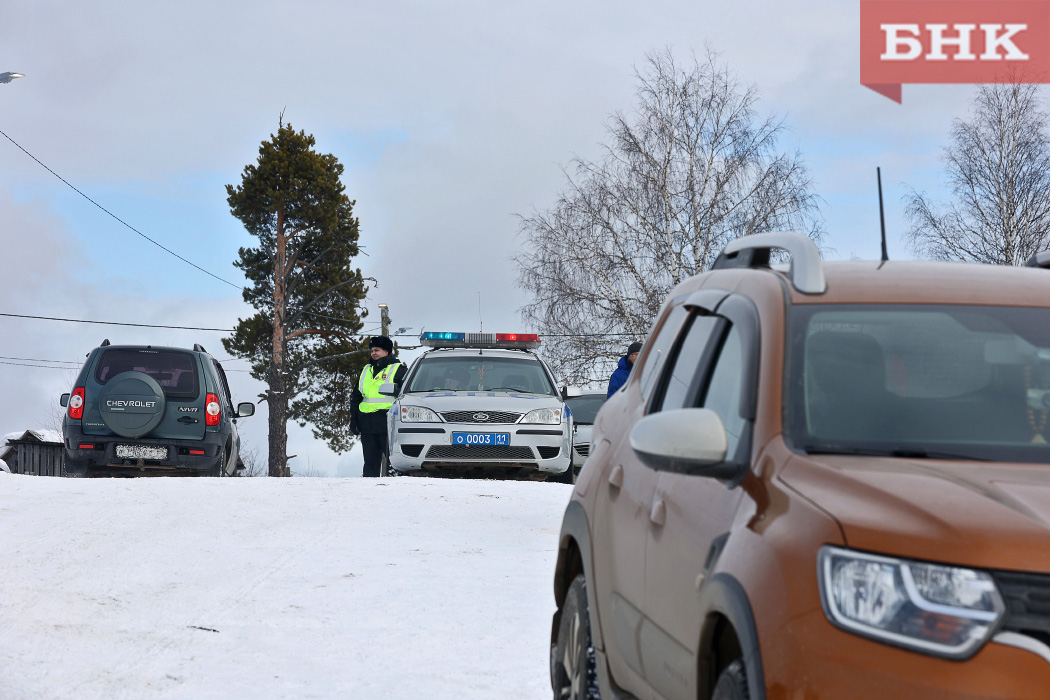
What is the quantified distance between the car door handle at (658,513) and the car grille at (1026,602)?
1069 millimetres

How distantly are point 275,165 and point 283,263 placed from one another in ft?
11.6

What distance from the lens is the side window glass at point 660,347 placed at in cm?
384

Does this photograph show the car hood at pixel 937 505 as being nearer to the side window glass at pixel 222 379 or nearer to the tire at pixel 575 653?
the tire at pixel 575 653

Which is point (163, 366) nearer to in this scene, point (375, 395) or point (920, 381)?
point (375, 395)

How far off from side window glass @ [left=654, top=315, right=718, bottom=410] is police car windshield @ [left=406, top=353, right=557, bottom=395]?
34.9 feet

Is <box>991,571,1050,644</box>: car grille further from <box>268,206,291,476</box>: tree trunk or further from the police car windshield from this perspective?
<box>268,206,291,476</box>: tree trunk

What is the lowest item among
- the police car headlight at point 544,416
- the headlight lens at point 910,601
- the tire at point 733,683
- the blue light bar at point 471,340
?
the police car headlight at point 544,416

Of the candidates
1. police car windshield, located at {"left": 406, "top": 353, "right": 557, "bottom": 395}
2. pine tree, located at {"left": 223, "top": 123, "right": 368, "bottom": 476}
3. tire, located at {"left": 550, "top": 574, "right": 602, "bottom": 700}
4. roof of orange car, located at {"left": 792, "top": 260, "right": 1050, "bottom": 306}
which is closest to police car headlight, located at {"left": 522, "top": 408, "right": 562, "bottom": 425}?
police car windshield, located at {"left": 406, "top": 353, "right": 557, "bottom": 395}

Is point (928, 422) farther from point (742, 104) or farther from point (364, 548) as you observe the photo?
point (742, 104)

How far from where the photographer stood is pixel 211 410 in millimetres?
15336

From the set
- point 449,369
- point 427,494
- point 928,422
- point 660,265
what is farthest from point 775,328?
point 660,265

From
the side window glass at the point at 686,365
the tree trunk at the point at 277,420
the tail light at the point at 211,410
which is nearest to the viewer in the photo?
the side window glass at the point at 686,365

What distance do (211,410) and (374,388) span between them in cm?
208

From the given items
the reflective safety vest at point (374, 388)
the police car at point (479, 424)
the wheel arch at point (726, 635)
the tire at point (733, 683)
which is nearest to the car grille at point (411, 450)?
the police car at point (479, 424)
